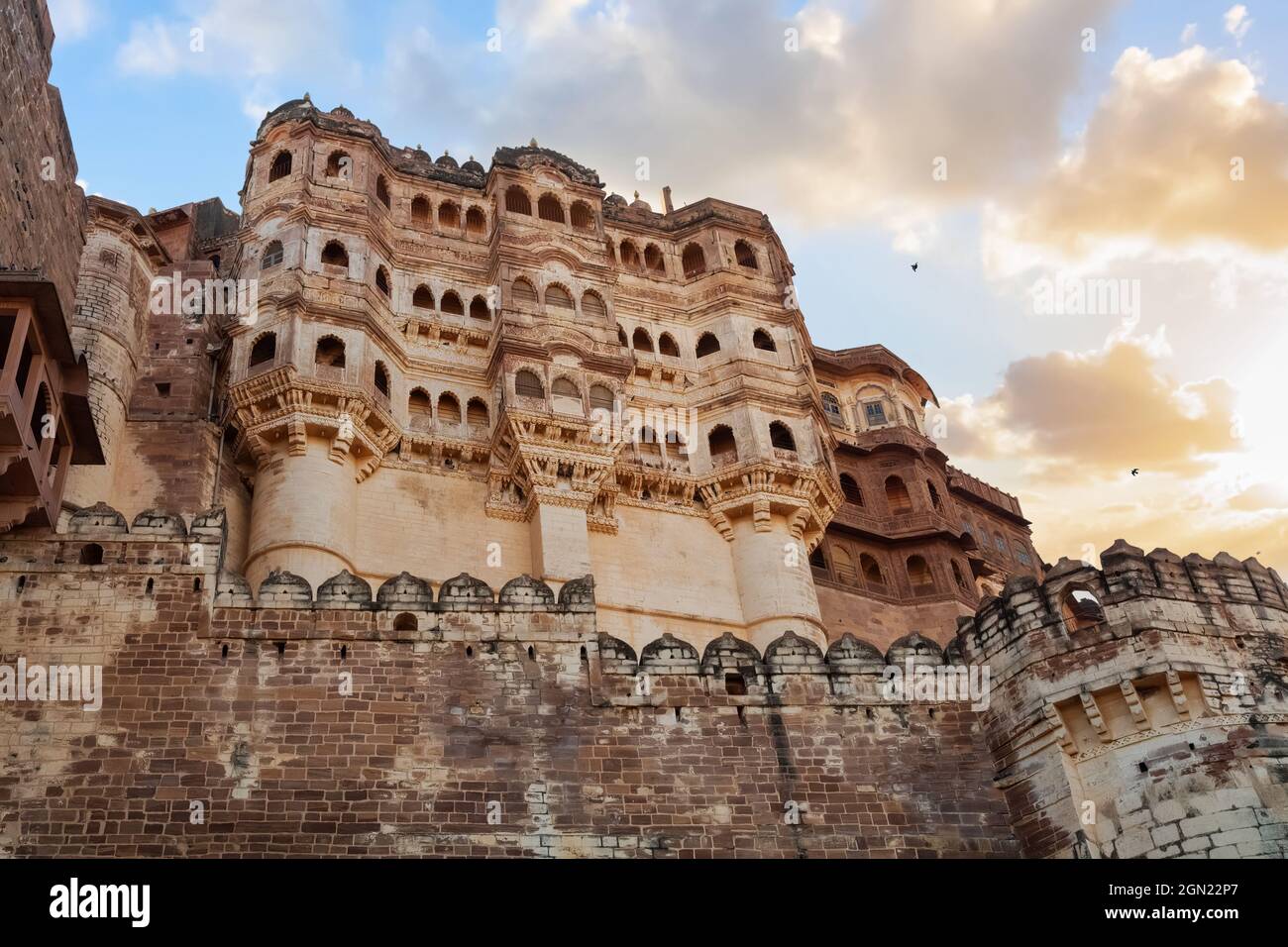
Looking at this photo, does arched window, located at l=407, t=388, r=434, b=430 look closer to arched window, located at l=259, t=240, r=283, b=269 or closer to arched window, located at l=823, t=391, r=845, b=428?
arched window, located at l=259, t=240, r=283, b=269

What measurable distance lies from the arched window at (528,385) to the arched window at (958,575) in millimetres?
15115

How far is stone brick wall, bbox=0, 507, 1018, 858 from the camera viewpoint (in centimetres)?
1394

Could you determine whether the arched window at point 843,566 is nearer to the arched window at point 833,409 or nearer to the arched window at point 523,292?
the arched window at point 833,409

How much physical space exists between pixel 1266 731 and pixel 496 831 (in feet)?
29.8

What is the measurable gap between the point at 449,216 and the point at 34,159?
50.7ft

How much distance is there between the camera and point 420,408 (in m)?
28.2

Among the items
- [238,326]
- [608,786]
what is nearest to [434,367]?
[238,326]

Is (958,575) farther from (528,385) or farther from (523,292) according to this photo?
(523,292)

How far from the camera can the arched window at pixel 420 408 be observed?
1093 inches

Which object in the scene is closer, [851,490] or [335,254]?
[335,254]

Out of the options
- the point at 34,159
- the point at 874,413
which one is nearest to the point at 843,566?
the point at 874,413

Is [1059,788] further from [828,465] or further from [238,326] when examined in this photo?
[238,326]

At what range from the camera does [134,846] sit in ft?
44.0

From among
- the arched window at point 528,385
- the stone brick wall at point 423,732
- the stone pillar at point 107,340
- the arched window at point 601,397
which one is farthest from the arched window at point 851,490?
the stone brick wall at point 423,732
